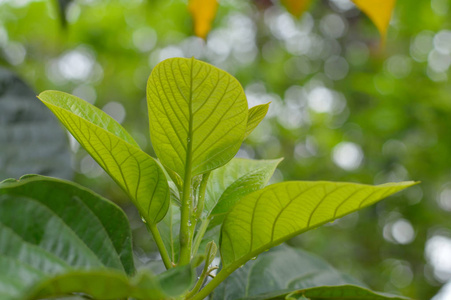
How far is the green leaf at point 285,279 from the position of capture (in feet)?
1.49

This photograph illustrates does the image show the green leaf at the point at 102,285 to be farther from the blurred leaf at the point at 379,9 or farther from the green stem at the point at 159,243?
the blurred leaf at the point at 379,9

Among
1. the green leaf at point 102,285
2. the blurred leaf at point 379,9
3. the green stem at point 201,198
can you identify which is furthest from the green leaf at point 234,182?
the blurred leaf at point 379,9

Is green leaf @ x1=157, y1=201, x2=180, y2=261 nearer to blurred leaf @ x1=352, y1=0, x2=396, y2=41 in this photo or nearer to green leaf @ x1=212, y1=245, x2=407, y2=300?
green leaf @ x1=212, y1=245, x2=407, y2=300

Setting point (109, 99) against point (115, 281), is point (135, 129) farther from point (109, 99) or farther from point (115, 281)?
point (115, 281)

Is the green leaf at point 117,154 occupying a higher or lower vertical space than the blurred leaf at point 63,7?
lower

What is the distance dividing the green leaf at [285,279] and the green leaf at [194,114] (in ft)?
0.53

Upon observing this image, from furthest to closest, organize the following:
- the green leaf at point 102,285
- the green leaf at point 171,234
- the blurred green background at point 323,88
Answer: the blurred green background at point 323,88 < the green leaf at point 171,234 < the green leaf at point 102,285

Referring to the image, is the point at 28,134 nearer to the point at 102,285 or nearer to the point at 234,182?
the point at 234,182

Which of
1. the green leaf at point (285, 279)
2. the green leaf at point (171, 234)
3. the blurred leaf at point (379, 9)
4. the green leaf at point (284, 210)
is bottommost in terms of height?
the green leaf at point (285, 279)

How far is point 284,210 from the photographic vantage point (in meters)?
0.39

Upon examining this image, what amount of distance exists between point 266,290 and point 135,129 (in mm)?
2474

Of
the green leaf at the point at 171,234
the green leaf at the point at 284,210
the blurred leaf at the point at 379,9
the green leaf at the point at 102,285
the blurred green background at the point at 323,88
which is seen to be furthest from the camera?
the blurred green background at the point at 323,88

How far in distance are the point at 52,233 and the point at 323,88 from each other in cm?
340

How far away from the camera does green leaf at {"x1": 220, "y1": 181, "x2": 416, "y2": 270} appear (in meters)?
0.36
